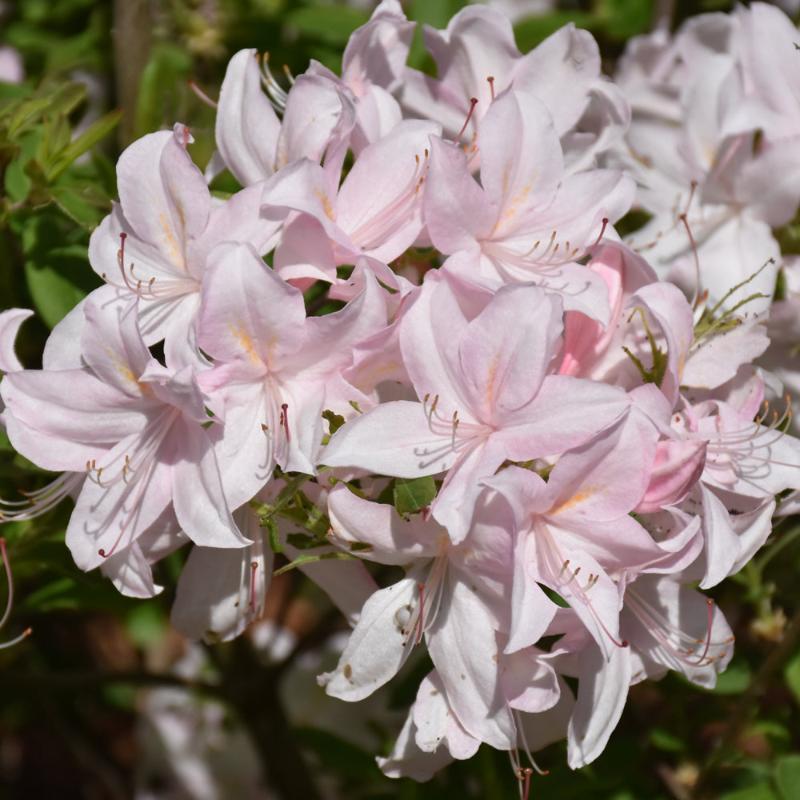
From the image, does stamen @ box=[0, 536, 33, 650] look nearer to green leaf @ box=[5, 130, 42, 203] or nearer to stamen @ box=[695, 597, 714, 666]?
green leaf @ box=[5, 130, 42, 203]

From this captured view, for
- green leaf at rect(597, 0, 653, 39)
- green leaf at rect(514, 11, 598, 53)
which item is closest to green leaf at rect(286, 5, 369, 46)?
green leaf at rect(514, 11, 598, 53)

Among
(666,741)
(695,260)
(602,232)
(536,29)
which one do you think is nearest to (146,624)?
(666,741)

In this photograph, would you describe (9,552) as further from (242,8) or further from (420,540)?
(242,8)

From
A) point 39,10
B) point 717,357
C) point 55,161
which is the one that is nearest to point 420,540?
point 717,357

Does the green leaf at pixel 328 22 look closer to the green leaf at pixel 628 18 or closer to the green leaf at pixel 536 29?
the green leaf at pixel 536 29

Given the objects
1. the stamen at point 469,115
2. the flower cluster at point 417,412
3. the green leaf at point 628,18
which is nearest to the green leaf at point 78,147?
the flower cluster at point 417,412

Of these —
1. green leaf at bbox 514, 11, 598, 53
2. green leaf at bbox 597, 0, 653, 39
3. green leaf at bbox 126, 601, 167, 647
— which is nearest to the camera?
green leaf at bbox 514, 11, 598, 53
